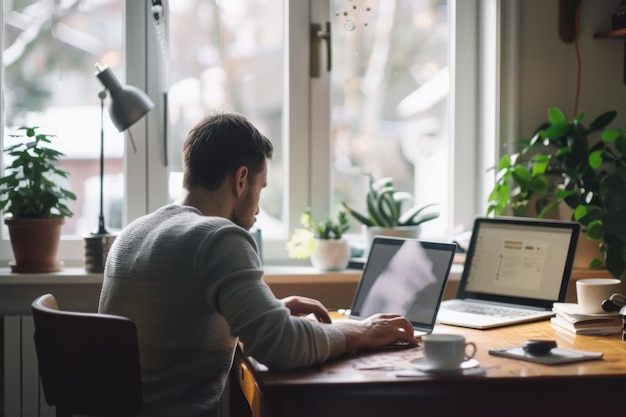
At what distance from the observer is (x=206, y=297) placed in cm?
176

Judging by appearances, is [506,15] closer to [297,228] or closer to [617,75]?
[617,75]

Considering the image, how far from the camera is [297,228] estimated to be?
10.3 feet

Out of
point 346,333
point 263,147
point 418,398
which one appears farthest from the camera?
point 263,147

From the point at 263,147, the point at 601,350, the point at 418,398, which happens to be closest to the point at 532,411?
the point at 418,398

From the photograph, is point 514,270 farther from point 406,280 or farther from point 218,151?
point 218,151

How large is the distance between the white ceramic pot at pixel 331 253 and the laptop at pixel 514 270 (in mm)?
455

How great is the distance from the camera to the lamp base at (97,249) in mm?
2824

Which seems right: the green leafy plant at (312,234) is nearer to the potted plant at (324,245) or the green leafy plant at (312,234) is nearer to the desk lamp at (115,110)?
the potted plant at (324,245)

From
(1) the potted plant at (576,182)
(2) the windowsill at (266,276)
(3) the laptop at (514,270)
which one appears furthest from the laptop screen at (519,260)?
(2) the windowsill at (266,276)

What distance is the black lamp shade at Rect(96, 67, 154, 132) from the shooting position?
276 cm

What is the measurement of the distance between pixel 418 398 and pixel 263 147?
0.68m

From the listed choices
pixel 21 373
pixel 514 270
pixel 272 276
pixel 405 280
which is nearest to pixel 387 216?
pixel 272 276

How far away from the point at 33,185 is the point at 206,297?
1.29 meters

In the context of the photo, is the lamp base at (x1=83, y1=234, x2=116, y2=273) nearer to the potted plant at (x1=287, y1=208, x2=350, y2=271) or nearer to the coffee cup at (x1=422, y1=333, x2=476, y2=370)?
the potted plant at (x1=287, y1=208, x2=350, y2=271)
